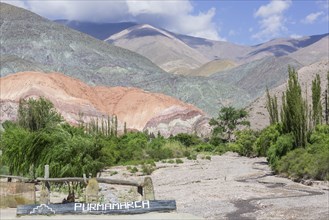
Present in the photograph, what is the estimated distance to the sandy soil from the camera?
23781mm

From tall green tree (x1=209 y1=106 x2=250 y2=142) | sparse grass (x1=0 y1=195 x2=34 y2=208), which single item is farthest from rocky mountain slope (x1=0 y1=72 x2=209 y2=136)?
sparse grass (x1=0 y1=195 x2=34 y2=208)

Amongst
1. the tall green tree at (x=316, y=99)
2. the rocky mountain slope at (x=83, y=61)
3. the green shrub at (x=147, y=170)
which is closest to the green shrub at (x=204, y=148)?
the green shrub at (x=147, y=170)

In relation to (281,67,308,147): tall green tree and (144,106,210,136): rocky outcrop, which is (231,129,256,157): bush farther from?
(144,106,210,136): rocky outcrop

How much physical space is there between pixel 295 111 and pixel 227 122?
52.4 meters

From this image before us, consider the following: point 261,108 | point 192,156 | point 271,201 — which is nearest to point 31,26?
point 261,108

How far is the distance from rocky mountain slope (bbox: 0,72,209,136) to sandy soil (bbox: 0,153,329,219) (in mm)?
63326

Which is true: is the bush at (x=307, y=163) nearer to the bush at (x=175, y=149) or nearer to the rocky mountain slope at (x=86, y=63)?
the bush at (x=175, y=149)

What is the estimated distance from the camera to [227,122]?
9294cm

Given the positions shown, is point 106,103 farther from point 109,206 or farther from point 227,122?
point 109,206

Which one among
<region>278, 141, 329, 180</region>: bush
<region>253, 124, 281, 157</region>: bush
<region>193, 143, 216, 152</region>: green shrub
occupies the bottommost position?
<region>278, 141, 329, 180</region>: bush

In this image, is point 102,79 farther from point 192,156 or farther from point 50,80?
point 192,156

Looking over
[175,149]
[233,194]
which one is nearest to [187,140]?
[175,149]

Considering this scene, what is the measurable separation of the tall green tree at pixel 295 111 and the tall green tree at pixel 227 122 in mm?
47915

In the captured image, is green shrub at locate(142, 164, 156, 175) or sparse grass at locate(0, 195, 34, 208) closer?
sparse grass at locate(0, 195, 34, 208)
